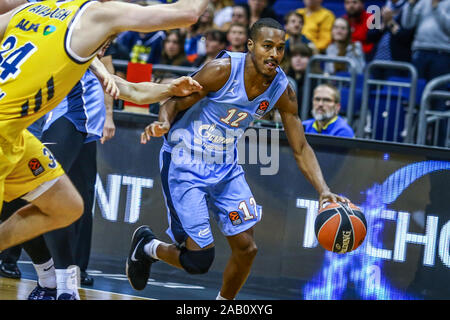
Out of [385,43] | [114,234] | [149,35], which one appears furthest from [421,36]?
[114,234]

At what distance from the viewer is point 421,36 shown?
8.99 metres

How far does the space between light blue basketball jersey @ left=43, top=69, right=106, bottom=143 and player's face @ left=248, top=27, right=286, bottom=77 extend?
1458mm

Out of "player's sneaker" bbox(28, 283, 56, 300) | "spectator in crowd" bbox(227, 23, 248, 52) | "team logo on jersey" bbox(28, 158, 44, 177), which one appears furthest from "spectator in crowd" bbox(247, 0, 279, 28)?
"team logo on jersey" bbox(28, 158, 44, 177)

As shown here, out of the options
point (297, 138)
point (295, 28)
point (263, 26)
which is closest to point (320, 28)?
point (295, 28)

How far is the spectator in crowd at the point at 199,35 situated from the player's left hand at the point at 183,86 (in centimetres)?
534

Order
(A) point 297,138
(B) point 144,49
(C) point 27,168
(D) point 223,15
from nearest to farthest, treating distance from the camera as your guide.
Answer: (C) point 27,168
(A) point 297,138
(B) point 144,49
(D) point 223,15

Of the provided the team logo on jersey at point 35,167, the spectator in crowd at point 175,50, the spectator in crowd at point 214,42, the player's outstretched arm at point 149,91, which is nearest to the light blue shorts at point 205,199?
the player's outstretched arm at point 149,91

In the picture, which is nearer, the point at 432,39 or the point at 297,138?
the point at 297,138

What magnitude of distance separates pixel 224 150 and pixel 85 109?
1.24 meters

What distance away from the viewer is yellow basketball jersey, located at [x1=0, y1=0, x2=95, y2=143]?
3.96m

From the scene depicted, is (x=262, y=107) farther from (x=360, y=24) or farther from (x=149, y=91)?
(x=360, y=24)

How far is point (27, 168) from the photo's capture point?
14.1ft

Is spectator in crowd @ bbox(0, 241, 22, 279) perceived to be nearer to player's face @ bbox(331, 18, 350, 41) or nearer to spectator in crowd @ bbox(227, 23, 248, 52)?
spectator in crowd @ bbox(227, 23, 248, 52)
